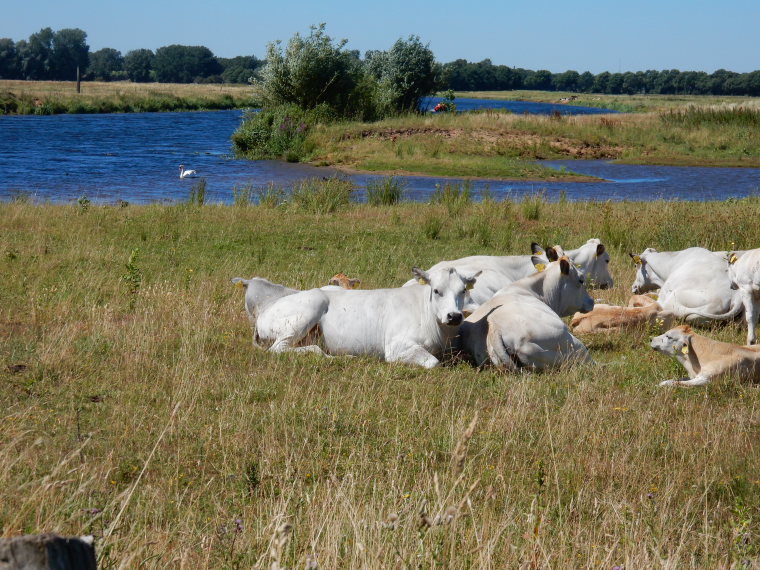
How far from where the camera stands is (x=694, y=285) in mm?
11312

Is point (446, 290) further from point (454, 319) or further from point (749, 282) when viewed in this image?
point (749, 282)

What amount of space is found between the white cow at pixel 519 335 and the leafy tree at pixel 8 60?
153m

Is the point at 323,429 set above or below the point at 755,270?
below

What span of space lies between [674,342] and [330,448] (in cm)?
392

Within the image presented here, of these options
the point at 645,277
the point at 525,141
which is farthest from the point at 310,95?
the point at 645,277

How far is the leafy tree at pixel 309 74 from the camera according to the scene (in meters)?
53.4

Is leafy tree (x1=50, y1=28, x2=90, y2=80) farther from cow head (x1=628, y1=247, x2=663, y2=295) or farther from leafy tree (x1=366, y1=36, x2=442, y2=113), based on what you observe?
cow head (x1=628, y1=247, x2=663, y2=295)

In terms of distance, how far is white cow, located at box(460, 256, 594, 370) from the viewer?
9.02 meters

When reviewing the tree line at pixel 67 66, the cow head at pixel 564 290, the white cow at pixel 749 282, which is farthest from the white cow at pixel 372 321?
the tree line at pixel 67 66

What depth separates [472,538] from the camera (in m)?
4.55

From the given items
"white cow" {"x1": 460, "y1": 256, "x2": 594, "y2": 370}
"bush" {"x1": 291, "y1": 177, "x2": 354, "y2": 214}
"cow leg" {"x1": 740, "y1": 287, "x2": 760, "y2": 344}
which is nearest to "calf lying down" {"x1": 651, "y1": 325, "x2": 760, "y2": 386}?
"white cow" {"x1": 460, "y1": 256, "x2": 594, "y2": 370}

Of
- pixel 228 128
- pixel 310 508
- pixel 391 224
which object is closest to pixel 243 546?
pixel 310 508

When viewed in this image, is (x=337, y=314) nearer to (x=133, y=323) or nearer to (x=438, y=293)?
(x=438, y=293)

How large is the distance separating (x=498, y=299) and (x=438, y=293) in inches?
36.7
